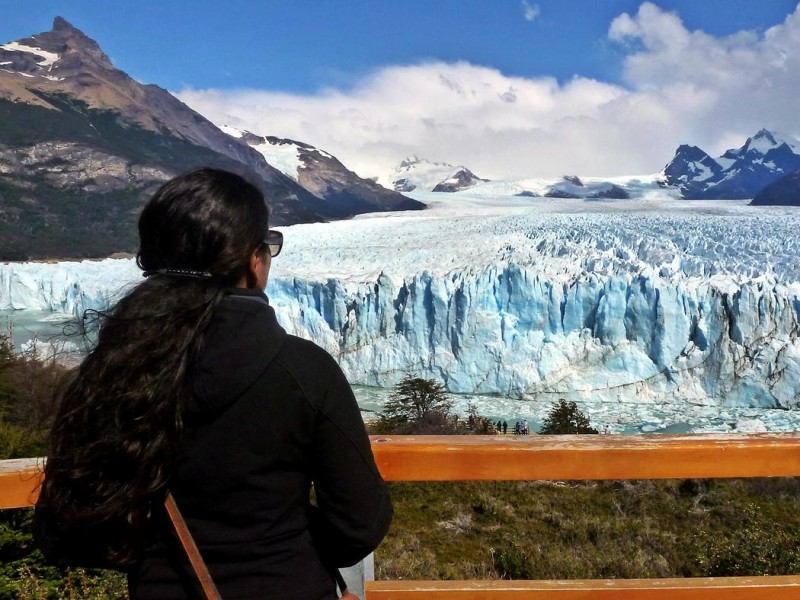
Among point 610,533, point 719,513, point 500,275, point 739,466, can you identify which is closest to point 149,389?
point 739,466

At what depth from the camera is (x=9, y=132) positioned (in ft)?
111

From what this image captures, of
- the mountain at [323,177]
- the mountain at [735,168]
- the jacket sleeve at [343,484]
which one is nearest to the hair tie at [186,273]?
the jacket sleeve at [343,484]

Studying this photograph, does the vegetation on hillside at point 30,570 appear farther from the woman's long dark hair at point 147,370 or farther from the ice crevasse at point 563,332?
the ice crevasse at point 563,332

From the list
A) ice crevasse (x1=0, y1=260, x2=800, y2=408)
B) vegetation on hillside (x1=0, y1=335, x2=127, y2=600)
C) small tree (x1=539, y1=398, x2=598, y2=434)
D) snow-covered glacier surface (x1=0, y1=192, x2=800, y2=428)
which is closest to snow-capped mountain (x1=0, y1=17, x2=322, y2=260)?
snow-covered glacier surface (x1=0, y1=192, x2=800, y2=428)

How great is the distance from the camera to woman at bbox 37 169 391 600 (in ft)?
2.71

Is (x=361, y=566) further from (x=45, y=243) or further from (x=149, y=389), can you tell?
(x=45, y=243)

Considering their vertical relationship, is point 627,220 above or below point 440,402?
above

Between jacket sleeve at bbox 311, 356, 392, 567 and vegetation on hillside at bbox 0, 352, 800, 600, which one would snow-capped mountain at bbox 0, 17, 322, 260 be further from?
jacket sleeve at bbox 311, 356, 392, 567

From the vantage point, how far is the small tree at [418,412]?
263 inches

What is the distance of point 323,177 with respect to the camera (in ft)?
120

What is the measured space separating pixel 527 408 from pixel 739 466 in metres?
8.50

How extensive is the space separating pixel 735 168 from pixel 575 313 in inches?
1413

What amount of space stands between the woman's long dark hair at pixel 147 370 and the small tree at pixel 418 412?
542 centimetres

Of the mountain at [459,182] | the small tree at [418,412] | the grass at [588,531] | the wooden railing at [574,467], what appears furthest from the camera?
the mountain at [459,182]
